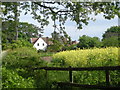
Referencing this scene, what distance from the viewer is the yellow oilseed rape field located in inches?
286

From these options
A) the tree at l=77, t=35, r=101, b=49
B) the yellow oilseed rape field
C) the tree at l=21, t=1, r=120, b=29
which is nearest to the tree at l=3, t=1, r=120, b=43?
the tree at l=21, t=1, r=120, b=29

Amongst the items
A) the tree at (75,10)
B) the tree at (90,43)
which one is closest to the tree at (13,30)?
the tree at (75,10)

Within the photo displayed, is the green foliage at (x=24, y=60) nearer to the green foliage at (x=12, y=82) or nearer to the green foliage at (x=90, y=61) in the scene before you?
the green foliage at (x=90, y=61)

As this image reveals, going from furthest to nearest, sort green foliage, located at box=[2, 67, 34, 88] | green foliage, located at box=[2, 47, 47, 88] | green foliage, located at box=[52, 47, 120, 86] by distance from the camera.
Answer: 1. green foliage, located at box=[52, 47, 120, 86]
2. green foliage, located at box=[2, 47, 47, 88]
3. green foliage, located at box=[2, 67, 34, 88]

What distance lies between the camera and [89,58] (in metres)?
7.96

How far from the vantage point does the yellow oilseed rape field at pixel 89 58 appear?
7.27 m

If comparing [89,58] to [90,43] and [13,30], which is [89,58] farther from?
[13,30]

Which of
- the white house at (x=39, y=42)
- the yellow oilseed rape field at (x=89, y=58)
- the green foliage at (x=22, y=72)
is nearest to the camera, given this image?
the green foliage at (x=22, y=72)

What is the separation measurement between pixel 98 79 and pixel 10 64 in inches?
106

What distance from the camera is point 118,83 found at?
566cm

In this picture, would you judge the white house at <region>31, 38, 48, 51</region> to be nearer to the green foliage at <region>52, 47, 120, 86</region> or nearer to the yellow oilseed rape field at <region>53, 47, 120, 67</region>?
the green foliage at <region>52, 47, 120, 86</region>

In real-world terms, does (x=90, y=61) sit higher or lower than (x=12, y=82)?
higher

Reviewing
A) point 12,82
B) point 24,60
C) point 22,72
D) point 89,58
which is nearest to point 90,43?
point 89,58

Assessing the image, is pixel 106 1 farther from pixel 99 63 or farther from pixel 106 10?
pixel 99 63
